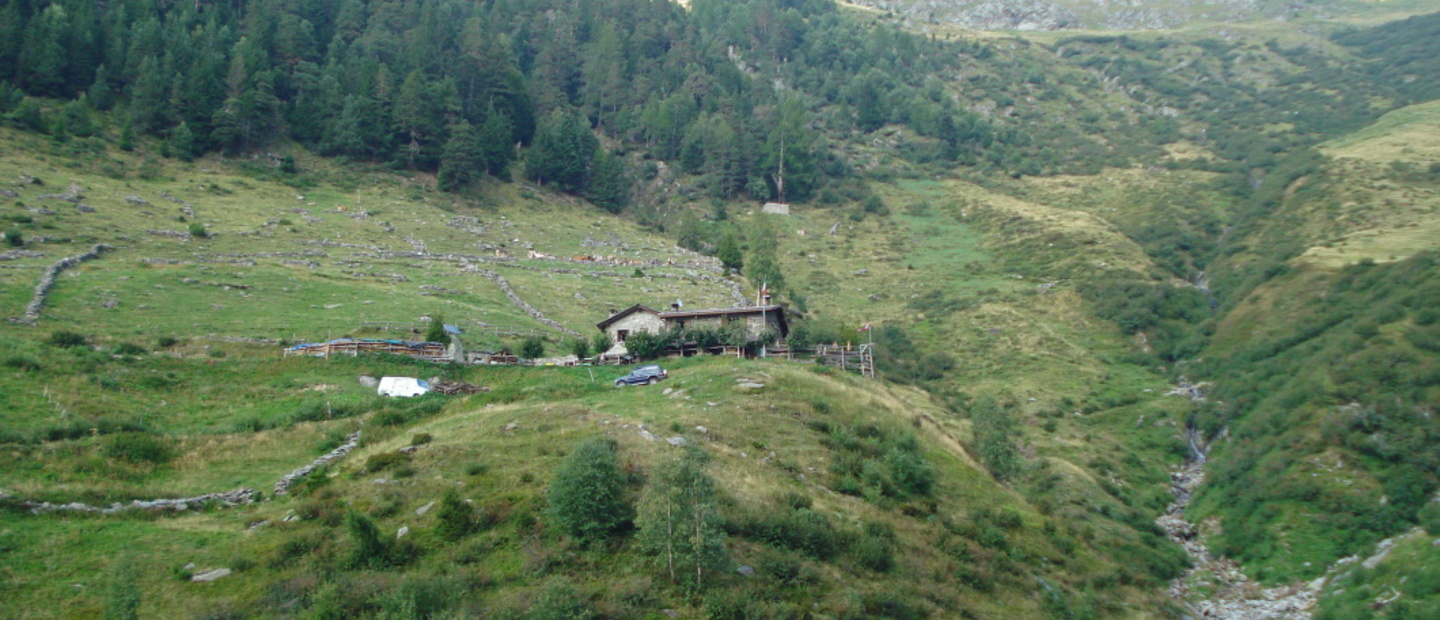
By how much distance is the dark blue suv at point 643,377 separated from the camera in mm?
42438

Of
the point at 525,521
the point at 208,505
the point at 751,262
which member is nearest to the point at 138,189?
the point at 751,262

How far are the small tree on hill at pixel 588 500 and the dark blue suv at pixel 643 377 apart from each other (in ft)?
49.3

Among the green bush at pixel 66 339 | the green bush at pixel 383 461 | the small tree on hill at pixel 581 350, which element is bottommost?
the small tree on hill at pixel 581 350

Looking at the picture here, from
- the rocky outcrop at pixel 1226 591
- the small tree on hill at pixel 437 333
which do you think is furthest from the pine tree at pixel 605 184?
the rocky outcrop at pixel 1226 591

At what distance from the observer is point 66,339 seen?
Answer: 40031mm

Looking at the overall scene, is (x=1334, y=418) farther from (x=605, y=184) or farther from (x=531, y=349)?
(x=605, y=184)

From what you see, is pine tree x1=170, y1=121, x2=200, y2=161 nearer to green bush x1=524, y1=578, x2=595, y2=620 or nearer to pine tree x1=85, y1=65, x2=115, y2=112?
pine tree x1=85, y1=65, x2=115, y2=112

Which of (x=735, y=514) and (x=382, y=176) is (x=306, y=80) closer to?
(x=382, y=176)

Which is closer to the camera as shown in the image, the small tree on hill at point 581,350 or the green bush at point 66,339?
the green bush at point 66,339

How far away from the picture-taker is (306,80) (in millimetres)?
96125

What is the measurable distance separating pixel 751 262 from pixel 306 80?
57.3 metres

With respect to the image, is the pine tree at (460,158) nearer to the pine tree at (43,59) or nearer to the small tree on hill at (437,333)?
the pine tree at (43,59)

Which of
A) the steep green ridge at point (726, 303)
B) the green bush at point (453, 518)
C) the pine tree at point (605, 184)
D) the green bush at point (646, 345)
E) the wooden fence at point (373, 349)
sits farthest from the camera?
the pine tree at point (605, 184)

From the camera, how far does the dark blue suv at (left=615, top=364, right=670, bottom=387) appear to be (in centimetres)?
4244
